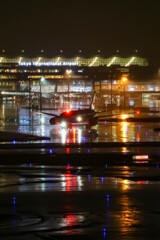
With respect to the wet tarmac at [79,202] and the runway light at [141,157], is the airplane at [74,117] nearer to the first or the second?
the runway light at [141,157]

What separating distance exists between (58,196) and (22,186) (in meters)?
2.13

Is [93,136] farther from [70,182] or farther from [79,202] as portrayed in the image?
[79,202]

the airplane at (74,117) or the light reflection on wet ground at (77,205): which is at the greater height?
the airplane at (74,117)

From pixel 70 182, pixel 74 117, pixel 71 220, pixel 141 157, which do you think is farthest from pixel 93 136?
pixel 71 220

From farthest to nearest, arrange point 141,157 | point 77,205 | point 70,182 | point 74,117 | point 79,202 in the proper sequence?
point 74,117
point 141,157
point 70,182
point 79,202
point 77,205

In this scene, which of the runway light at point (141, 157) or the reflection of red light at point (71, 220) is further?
the runway light at point (141, 157)

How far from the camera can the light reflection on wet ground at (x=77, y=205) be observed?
384 inches

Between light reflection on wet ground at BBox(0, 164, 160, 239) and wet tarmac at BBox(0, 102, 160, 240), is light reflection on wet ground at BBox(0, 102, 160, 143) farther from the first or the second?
light reflection on wet ground at BBox(0, 164, 160, 239)

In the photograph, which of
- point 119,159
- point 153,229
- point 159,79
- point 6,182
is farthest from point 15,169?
point 159,79

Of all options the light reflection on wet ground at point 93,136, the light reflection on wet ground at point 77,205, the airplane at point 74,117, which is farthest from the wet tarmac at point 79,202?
the airplane at point 74,117

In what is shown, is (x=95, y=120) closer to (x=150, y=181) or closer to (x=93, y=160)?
(x=93, y=160)

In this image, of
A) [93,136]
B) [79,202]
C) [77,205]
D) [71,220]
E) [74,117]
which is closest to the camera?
[71,220]

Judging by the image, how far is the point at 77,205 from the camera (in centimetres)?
1230

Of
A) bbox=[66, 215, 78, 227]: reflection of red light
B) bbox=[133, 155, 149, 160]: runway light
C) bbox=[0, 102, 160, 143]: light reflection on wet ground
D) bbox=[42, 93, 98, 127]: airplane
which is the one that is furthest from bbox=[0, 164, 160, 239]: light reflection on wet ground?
bbox=[42, 93, 98, 127]: airplane
